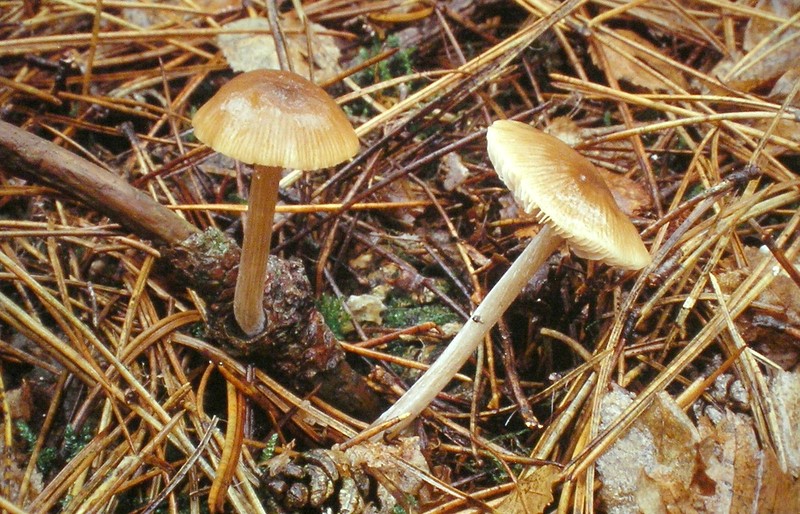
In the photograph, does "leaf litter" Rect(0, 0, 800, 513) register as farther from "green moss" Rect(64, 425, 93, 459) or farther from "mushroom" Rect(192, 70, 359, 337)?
"mushroom" Rect(192, 70, 359, 337)

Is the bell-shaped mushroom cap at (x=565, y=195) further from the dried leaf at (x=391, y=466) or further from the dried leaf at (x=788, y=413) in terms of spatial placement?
the dried leaf at (x=391, y=466)

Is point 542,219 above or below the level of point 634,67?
below

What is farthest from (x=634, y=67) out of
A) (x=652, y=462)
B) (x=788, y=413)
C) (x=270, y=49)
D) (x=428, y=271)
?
(x=652, y=462)

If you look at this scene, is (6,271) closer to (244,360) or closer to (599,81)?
(244,360)

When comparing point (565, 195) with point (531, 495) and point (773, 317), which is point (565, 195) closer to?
point (531, 495)

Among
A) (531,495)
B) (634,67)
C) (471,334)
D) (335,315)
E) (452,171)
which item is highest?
(634,67)

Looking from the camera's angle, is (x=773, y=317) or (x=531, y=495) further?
(x=773, y=317)

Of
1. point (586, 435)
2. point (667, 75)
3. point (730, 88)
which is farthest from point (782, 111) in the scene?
point (586, 435)

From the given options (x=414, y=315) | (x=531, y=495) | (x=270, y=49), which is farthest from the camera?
(x=270, y=49)
